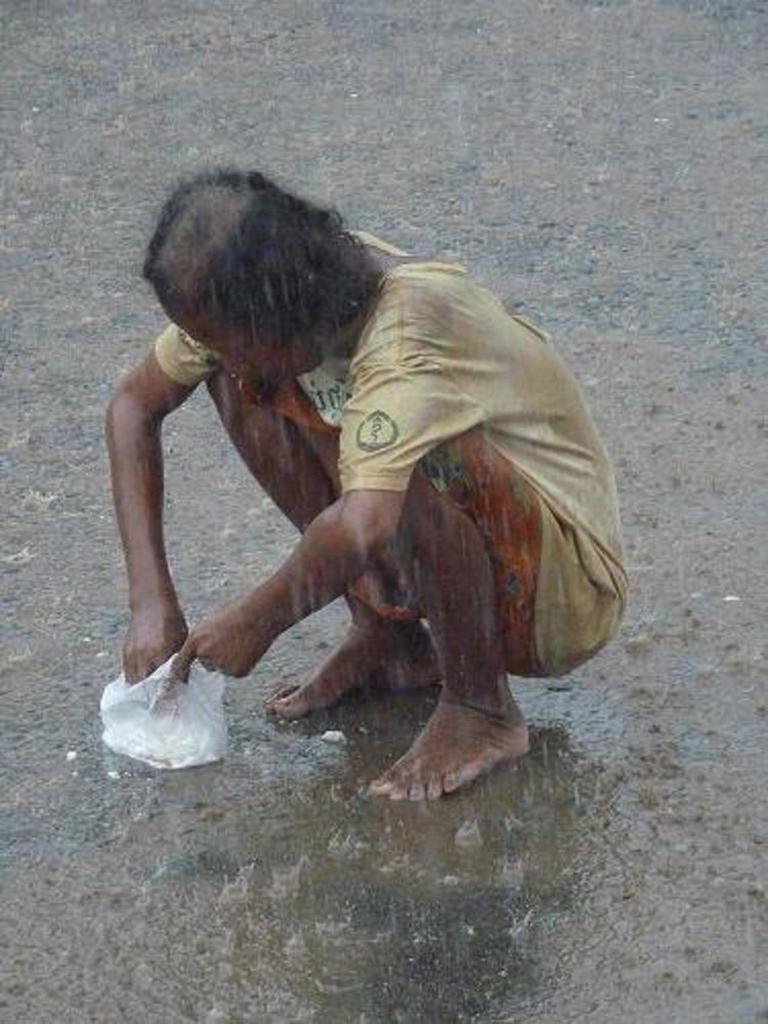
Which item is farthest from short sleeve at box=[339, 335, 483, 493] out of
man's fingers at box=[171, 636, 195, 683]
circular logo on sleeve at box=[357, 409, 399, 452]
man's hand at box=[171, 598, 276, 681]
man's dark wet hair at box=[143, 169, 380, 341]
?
man's fingers at box=[171, 636, 195, 683]

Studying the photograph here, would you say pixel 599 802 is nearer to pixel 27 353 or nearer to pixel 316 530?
pixel 316 530

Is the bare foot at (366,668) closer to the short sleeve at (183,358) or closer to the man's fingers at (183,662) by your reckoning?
the man's fingers at (183,662)

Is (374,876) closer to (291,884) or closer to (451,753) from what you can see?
(291,884)

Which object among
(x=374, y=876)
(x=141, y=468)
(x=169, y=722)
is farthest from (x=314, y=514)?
(x=374, y=876)

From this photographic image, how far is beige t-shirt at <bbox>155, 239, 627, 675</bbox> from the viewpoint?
3.23 m

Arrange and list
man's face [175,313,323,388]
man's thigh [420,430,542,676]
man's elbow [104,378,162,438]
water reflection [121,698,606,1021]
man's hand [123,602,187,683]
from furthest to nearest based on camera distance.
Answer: man's elbow [104,378,162,438] → man's hand [123,602,187,683] → man's thigh [420,430,542,676] → man's face [175,313,323,388] → water reflection [121,698,606,1021]

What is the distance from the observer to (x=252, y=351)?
10.8 ft

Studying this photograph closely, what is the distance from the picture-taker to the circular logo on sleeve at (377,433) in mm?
3195

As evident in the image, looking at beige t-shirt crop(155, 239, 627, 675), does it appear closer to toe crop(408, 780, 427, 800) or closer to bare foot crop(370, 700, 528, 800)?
bare foot crop(370, 700, 528, 800)

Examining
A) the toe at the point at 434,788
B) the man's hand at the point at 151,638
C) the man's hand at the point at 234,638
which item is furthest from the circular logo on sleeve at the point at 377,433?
the toe at the point at 434,788

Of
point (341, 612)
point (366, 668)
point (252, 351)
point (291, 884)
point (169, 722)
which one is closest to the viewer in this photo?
point (252, 351)

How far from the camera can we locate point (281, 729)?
12.8 ft

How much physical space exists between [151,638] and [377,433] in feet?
2.07

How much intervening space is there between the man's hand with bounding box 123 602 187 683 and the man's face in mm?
473
